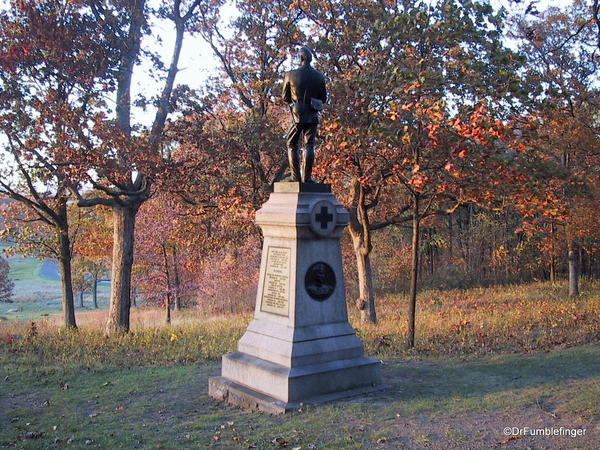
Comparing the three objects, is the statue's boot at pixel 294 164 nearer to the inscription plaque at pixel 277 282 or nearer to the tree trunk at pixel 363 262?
the inscription plaque at pixel 277 282

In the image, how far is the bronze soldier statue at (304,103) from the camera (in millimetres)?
7289

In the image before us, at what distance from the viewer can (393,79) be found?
10031 millimetres

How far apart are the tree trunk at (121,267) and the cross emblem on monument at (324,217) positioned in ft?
28.6

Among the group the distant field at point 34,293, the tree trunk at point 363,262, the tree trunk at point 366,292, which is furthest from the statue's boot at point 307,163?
the distant field at point 34,293

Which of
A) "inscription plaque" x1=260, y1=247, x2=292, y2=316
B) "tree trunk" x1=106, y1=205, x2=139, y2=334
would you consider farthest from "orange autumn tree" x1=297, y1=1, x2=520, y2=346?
"tree trunk" x1=106, y1=205, x2=139, y2=334

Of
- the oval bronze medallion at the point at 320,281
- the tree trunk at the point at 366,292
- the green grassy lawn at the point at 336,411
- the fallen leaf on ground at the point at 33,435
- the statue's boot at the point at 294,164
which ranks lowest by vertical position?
the fallen leaf on ground at the point at 33,435

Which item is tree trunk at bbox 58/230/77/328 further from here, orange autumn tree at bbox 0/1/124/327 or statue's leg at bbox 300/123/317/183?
statue's leg at bbox 300/123/317/183

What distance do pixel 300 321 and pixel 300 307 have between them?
174 mm

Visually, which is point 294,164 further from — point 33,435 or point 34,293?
point 34,293

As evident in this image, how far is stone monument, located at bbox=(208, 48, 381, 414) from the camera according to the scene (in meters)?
6.67

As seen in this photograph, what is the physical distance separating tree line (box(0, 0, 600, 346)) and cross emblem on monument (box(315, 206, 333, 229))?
8.77 feet

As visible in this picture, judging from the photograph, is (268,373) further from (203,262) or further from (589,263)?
(589,263)

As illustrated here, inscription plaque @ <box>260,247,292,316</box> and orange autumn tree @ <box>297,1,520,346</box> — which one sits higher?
orange autumn tree @ <box>297,1,520,346</box>

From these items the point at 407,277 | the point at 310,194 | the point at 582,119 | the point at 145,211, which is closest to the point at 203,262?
the point at 145,211
